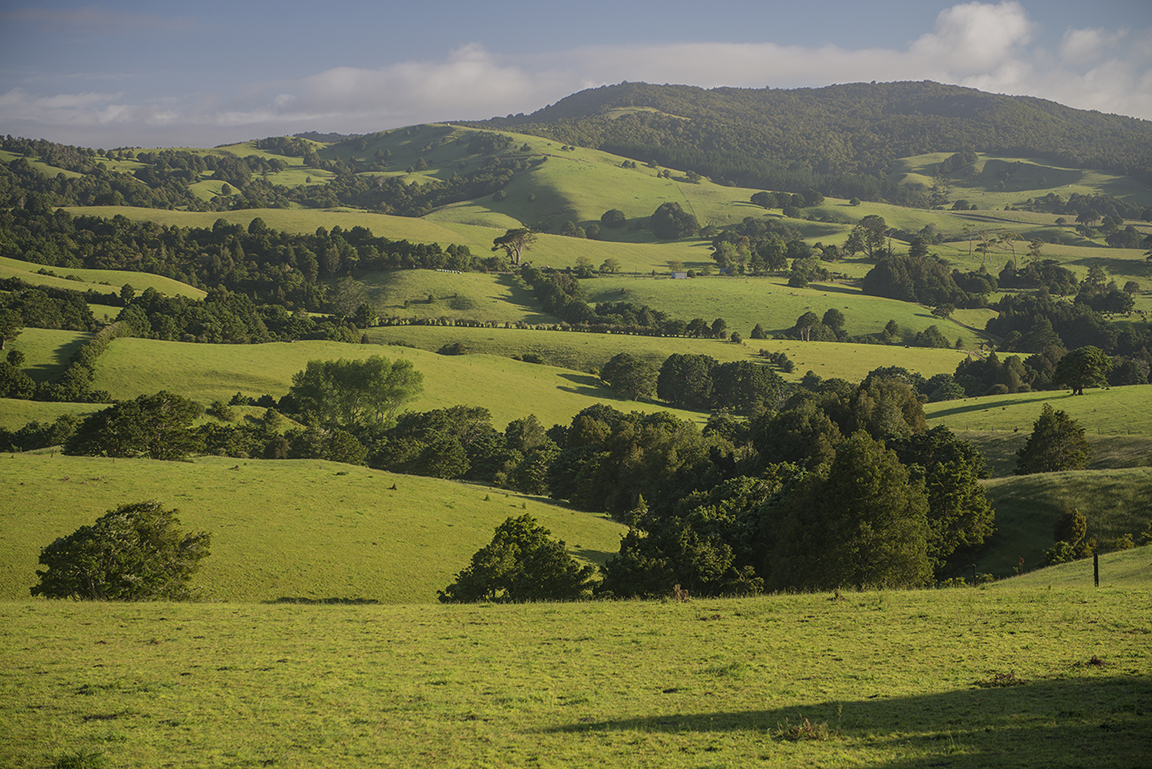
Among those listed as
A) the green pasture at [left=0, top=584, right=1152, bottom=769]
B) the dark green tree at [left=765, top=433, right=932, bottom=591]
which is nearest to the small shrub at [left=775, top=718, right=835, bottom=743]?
the green pasture at [left=0, top=584, right=1152, bottom=769]

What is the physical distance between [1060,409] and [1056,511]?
35208 millimetres

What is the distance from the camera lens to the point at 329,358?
113m

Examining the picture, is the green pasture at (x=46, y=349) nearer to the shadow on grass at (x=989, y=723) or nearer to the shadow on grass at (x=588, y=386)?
the shadow on grass at (x=588, y=386)

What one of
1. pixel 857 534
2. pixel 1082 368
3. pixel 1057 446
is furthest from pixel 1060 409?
pixel 857 534

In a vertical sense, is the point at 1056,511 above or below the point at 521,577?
above

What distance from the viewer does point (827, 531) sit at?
114 ft

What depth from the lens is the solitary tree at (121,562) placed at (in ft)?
97.5

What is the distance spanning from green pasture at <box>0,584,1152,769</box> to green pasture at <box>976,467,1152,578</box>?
20619 millimetres

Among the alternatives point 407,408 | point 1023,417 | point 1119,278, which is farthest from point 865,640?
point 1119,278

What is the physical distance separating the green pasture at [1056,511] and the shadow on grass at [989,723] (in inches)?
1141

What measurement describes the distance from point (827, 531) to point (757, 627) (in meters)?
13.5

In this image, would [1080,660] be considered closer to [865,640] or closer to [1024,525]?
[865,640]

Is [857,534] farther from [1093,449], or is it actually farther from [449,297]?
[449,297]

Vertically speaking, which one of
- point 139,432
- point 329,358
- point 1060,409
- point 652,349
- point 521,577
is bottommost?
point 521,577
